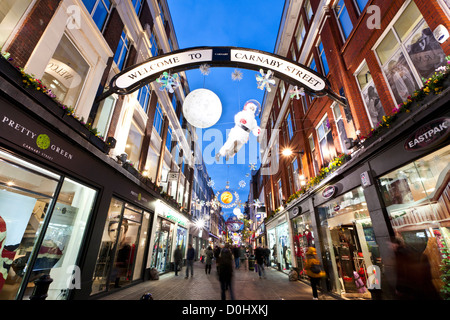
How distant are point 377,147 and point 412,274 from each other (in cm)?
341

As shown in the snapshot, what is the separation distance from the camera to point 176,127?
61.4ft

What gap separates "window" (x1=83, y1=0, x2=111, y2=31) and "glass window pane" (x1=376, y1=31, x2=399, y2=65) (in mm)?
10798

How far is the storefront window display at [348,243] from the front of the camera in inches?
290

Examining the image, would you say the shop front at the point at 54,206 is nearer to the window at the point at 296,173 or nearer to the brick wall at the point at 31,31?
the brick wall at the point at 31,31

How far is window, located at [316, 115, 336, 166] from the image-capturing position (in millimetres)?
9750

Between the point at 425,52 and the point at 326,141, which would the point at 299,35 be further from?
the point at 425,52

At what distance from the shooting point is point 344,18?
29.5 feet

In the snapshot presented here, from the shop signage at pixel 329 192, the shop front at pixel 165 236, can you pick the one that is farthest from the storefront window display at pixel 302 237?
the shop front at pixel 165 236

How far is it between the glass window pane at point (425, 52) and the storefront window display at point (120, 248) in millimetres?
11340

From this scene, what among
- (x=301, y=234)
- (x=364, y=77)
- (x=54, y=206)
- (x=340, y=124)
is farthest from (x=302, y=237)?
(x=54, y=206)

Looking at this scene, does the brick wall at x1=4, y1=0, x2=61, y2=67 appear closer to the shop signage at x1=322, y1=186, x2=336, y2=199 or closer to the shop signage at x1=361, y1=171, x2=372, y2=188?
the shop signage at x1=361, y1=171, x2=372, y2=188

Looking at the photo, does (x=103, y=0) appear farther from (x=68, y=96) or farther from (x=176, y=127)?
(x=176, y=127)

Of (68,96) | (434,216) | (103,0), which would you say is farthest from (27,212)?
(434,216)

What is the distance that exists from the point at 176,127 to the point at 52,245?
14091 mm
